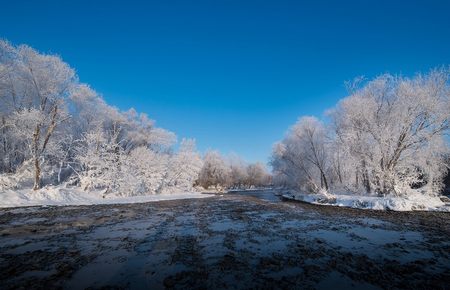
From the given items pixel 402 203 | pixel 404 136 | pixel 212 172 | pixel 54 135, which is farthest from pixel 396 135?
pixel 212 172

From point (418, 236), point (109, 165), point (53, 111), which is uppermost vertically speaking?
point (53, 111)

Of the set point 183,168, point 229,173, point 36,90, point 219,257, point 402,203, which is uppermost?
point 36,90

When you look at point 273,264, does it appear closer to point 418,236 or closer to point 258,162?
point 418,236

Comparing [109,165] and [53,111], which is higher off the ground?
[53,111]

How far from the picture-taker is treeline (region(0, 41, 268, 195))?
85.4 ft

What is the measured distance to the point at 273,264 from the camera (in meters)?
7.13

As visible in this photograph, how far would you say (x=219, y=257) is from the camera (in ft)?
25.4

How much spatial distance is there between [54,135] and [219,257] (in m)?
33.7

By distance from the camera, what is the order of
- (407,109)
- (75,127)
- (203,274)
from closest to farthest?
(203,274), (407,109), (75,127)

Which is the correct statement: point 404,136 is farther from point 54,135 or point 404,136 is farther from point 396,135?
point 54,135

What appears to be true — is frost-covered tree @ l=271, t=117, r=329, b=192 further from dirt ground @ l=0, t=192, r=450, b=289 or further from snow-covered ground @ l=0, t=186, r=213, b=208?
snow-covered ground @ l=0, t=186, r=213, b=208

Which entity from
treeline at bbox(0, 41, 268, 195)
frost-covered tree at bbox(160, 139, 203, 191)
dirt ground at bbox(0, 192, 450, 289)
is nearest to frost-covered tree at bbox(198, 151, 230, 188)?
frost-covered tree at bbox(160, 139, 203, 191)

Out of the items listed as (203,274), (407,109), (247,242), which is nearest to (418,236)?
(247,242)

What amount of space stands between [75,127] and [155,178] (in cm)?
1512
